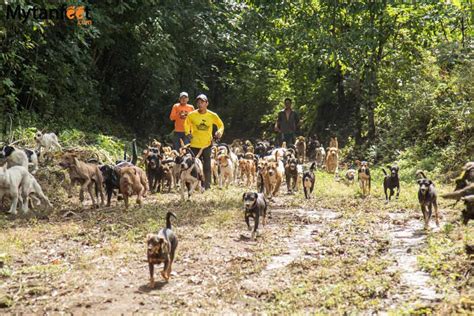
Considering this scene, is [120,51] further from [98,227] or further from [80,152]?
[98,227]

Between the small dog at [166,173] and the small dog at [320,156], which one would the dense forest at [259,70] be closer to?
the small dog at [320,156]

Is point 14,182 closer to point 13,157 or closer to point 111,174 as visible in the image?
point 13,157

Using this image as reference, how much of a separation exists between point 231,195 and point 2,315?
26.9 feet

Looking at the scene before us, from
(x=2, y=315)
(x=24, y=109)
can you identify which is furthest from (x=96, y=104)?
(x=2, y=315)

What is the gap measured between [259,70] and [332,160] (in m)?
12.5

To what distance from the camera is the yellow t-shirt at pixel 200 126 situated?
14.3 m

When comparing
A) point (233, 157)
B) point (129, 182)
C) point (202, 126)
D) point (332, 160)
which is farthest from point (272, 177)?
point (332, 160)

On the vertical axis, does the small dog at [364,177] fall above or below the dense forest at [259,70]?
below

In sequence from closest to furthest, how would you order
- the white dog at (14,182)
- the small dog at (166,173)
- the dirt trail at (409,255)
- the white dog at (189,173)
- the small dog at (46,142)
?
the dirt trail at (409,255) < the white dog at (14,182) < the white dog at (189,173) < the small dog at (166,173) < the small dog at (46,142)

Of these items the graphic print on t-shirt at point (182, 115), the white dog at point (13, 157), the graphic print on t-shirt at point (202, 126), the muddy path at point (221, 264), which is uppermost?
the graphic print on t-shirt at point (182, 115)

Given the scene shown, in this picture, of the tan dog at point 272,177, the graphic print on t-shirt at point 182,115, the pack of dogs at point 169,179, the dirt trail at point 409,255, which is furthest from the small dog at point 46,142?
the dirt trail at point 409,255

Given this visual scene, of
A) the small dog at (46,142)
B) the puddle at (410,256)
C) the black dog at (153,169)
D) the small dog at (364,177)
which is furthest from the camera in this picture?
the small dog at (46,142)

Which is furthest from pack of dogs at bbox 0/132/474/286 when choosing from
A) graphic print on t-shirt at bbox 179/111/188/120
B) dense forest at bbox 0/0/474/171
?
dense forest at bbox 0/0/474/171

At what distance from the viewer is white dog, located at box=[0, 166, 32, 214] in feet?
36.7
